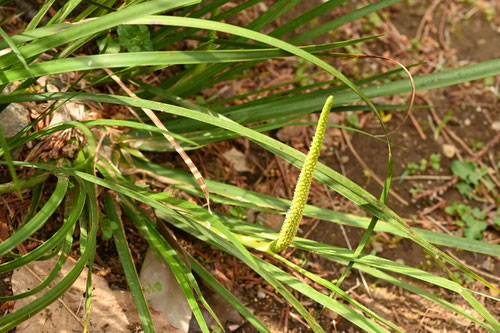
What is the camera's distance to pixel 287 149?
132cm

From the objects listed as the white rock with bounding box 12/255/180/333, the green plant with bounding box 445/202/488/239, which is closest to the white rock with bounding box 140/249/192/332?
the white rock with bounding box 12/255/180/333

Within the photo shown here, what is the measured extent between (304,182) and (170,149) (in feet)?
2.34

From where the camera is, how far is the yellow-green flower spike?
1082mm

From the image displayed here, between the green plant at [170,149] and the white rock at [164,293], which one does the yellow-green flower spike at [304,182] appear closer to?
the green plant at [170,149]

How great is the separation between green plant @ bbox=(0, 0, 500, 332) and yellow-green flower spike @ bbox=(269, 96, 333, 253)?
0.11 m

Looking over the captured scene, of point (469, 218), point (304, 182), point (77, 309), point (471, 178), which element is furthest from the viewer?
point (471, 178)

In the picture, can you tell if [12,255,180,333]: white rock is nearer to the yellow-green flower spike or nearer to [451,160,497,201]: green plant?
the yellow-green flower spike

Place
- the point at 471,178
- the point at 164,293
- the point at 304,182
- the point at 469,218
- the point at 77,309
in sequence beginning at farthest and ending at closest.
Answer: the point at 471,178 < the point at 469,218 < the point at 164,293 < the point at 77,309 < the point at 304,182

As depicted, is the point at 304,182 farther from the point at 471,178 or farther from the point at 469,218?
the point at 471,178

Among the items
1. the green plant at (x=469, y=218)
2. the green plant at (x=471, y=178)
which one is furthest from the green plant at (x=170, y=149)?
the green plant at (x=471, y=178)

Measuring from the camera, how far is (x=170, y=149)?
1.77m

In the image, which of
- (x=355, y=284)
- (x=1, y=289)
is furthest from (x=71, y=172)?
(x=355, y=284)

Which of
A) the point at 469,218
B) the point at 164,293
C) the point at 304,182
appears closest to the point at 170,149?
the point at 164,293

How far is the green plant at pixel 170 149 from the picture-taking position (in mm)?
1223
